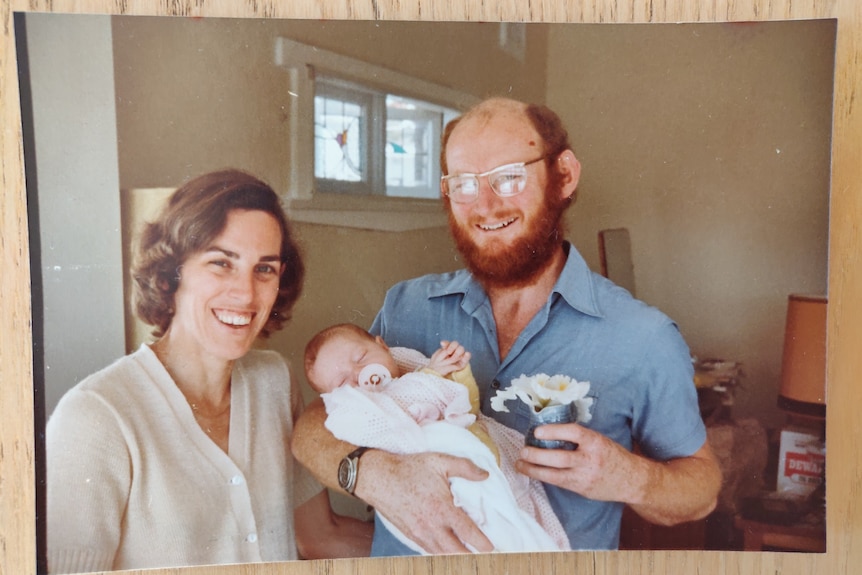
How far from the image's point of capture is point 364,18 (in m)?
1.12

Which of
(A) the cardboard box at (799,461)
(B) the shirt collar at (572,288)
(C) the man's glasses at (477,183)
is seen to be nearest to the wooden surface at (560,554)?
(A) the cardboard box at (799,461)

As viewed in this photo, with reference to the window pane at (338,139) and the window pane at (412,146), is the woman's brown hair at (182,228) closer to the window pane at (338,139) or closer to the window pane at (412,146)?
the window pane at (338,139)

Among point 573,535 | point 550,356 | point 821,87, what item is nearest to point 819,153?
point 821,87

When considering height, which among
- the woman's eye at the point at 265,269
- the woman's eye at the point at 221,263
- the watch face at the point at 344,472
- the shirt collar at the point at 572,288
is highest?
the woman's eye at the point at 221,263

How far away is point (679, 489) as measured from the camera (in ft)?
3.63

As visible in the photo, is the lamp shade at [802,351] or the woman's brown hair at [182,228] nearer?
the woman's brown hair at [182,228]

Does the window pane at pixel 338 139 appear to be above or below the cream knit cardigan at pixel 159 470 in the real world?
above

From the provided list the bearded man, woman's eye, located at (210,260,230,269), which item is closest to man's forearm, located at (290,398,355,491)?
the bearded man

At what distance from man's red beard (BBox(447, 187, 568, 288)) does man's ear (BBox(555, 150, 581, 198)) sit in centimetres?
2

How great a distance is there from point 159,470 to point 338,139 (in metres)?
0.62

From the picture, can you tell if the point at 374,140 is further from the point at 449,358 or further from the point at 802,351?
the point at 802,351

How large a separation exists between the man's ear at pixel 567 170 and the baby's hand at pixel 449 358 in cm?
32

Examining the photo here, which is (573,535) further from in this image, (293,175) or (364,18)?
(364,18)

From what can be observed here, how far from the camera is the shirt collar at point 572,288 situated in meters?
1.08
